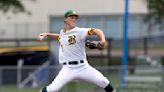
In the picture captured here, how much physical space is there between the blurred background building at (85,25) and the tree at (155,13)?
45.5 inches

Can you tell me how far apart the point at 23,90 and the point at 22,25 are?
1203 inches

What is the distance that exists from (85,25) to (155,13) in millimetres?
7421

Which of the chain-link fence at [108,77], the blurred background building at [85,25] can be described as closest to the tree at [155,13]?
the blurred background building at [85,25]

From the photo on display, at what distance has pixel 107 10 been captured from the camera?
150ft

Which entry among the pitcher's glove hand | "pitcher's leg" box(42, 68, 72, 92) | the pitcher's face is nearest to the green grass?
"pitcher's leg" box(42, 68, 72, 92)

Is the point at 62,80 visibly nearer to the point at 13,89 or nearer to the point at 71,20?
the point at 71,20

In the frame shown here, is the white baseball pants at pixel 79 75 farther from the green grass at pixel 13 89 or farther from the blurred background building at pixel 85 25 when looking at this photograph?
the blurred background building at pixel 85 25

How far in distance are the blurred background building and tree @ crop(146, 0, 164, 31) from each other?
116cm

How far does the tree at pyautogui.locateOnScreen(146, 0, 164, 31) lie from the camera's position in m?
30.2

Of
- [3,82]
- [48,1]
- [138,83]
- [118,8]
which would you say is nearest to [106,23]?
[118,8]

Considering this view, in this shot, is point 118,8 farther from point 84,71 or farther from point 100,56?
point 84,71

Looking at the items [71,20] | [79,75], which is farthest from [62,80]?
[71,20]

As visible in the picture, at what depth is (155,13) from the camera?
3350cm

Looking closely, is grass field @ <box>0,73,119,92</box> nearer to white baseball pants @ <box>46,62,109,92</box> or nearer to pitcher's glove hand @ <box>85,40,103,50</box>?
white baseball pants @ <box>46,62,109,92</box>
